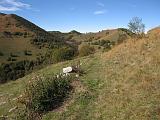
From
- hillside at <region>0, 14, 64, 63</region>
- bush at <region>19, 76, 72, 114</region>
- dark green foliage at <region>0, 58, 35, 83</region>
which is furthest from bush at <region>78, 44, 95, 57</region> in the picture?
hillside at <region>0, 14, 64, 63</region>

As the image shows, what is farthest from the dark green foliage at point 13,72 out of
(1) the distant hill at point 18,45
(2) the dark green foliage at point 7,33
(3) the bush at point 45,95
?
(2) the dark green foliage at point 7,33

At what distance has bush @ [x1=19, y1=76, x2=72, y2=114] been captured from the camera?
1345 centimetres

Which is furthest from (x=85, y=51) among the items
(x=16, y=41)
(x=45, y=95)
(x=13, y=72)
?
(x=16, y=41)

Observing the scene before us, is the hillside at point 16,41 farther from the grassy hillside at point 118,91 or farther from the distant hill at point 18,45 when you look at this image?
the grassy hillside at point 118,91

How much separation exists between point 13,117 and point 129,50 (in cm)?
868

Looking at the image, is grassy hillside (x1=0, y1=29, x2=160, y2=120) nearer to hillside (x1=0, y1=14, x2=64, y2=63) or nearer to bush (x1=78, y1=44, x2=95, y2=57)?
bush (x1=78, y1=44, x2=95, y2=57)

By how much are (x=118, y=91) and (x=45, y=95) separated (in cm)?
333

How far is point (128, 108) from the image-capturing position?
1180 cm

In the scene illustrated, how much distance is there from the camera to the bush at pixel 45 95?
1345 centimetres

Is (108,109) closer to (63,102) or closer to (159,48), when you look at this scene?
(63,102)

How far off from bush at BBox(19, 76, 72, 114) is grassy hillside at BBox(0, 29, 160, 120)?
442mm

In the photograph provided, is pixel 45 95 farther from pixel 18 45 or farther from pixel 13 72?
pixel 18 45

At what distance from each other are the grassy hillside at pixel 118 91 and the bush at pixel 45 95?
1.45 ft

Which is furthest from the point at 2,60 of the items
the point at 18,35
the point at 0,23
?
the point at 0,23
